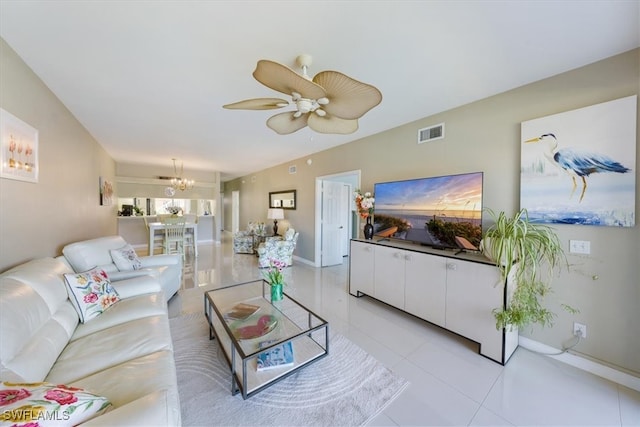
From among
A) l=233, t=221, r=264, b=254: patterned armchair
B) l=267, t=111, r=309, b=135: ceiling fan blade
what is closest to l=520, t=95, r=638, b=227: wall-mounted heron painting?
l=267, t=111, r=309, b=135: ceiling fan blade

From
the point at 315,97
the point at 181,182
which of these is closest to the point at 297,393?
the point at 315,97

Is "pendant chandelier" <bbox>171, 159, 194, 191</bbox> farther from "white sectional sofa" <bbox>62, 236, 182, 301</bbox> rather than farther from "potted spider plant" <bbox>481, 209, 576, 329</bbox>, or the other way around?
"potted spider plant" <bbox>481, 209, 576, 329</bbox>

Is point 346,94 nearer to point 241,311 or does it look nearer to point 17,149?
point 241,311

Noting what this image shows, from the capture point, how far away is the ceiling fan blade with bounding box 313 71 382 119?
1.23 metres

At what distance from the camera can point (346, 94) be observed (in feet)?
4.48

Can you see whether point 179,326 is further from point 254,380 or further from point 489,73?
point 489,73

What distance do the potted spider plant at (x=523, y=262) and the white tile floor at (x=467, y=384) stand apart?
1.27 ft

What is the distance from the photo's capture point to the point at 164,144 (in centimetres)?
433

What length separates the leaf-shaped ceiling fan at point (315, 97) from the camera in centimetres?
121

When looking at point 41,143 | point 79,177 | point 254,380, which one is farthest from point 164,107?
point 254,380

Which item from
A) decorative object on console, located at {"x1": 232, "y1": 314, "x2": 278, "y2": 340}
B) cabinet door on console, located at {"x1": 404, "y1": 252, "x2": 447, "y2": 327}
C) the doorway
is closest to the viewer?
decorative object on console, located at {"x1": 232, "y1": 314, "x2": 278, "y2": 340}

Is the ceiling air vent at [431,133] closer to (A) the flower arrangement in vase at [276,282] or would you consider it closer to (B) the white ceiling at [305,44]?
(B) the white ceiling at [305,44]

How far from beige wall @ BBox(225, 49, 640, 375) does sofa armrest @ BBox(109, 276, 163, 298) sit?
10.5 feet

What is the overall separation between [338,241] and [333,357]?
3.38 metres
